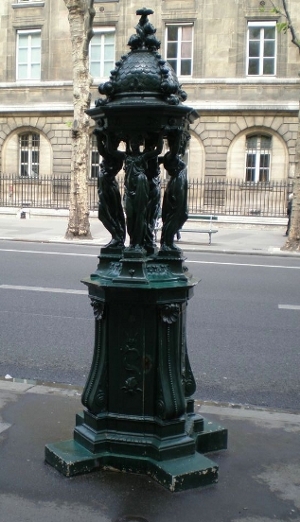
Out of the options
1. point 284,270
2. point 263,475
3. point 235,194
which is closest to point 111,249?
point 263,475

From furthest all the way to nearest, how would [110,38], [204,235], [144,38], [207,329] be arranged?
[110,38]
[204,235]
[207,329]
[144,38]

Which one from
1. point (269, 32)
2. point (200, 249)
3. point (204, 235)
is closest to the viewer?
point (200, 249)

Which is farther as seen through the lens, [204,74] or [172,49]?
[172,49]

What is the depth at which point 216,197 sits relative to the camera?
29.5 metres

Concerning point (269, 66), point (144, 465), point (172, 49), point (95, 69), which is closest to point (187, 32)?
point (172, 49)

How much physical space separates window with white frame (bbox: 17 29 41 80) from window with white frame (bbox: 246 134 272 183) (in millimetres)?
11259

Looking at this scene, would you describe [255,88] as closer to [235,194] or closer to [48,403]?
[235,194]

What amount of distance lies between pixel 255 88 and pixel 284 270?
55.2 feet

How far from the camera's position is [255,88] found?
95.5ft

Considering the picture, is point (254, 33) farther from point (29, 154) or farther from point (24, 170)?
point (24, 170)

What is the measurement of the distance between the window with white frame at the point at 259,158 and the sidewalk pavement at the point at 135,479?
25.5 metres

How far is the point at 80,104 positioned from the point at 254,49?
1296cm

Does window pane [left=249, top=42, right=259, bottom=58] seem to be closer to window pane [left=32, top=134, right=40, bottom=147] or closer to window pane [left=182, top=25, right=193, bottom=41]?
window pane [left=182, top=25, right=193, bottom=41]

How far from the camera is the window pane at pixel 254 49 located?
1154 inches
